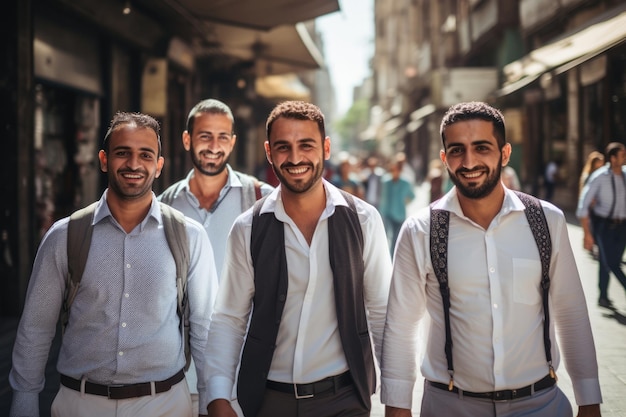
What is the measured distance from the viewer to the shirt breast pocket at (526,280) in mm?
2805

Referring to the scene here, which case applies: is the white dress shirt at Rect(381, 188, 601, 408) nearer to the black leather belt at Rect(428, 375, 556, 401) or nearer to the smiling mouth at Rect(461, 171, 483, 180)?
the black leather belt at Rect(428, 375, 556, 401)

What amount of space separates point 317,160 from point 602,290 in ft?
21.1

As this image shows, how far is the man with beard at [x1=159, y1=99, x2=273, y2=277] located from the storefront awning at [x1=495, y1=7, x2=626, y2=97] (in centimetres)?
729

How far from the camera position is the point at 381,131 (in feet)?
202

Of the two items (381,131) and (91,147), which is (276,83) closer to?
(91,147)

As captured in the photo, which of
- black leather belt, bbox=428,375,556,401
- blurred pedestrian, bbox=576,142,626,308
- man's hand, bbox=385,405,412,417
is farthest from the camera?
blurred pedestrian, bbox=576,142,626,308

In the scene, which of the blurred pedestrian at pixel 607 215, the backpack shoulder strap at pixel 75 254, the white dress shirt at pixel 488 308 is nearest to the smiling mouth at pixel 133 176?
the backpack shoulder strap at pixel 75 254

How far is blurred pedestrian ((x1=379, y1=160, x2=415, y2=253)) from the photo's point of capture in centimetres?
1183

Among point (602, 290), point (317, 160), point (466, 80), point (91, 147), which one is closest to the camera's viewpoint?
point (317, 160)

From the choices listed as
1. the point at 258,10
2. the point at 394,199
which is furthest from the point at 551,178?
the point at 258,10

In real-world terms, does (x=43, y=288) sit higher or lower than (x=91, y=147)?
lower

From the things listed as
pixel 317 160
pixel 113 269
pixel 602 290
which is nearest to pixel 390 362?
pixel 317 160

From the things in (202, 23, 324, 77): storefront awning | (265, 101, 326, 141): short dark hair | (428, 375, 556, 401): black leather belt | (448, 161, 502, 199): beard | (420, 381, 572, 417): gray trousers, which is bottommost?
(420, 381, 572, 417): gray trousers

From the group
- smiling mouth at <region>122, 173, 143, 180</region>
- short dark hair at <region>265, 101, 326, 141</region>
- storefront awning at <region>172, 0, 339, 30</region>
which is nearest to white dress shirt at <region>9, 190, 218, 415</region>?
smiling mouth at <region>122, 173, 143, 180</region>
